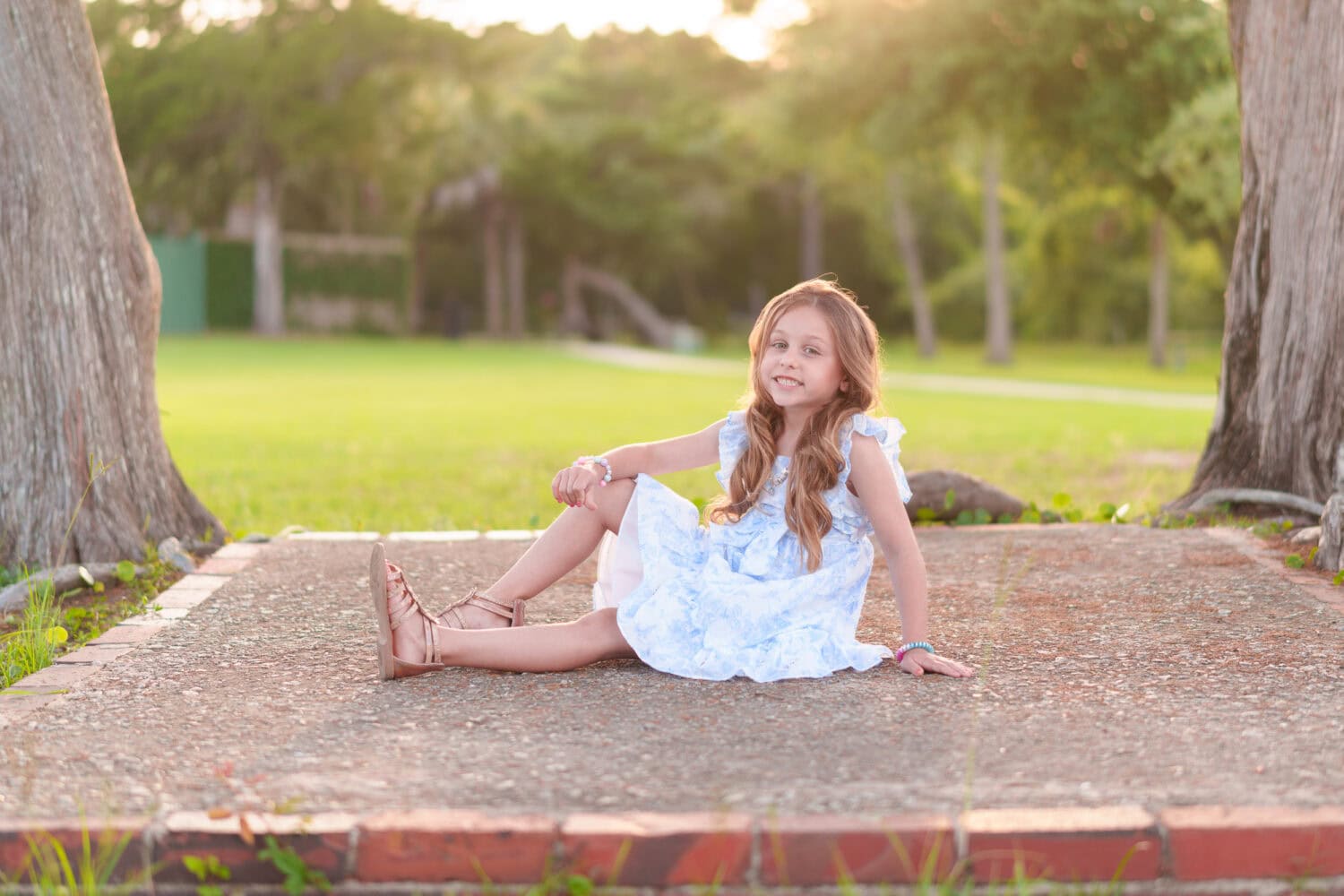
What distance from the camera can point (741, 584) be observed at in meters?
3.59

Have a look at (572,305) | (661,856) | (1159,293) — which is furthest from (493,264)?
(661,856)

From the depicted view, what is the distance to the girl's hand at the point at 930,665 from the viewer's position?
3494 millimetres

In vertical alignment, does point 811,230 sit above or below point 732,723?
above

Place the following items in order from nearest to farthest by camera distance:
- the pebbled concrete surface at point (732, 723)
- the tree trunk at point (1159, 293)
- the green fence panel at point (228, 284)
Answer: the pebbled concrete surface at point (732, 723) < the tree trunk at point (1159, 293) < the green fence panel at point (228, 284)

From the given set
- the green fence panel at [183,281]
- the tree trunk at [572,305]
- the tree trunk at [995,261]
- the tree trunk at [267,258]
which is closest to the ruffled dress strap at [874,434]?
the tree trunk at [995,261]

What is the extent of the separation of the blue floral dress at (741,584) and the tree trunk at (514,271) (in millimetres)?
35262

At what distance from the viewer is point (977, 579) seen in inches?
189

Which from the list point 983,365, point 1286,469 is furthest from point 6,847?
point 983,365

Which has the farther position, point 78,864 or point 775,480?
point 775,480

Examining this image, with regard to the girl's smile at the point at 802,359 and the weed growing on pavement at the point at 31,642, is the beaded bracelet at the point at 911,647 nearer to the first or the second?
the girl's smile at the point at 802,359

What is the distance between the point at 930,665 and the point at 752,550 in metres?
0.52

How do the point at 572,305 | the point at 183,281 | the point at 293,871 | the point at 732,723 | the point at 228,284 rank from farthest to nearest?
the point at 572,305
the point at 228,284
the point at 183,281
the point at 732,723
the point at 293,871

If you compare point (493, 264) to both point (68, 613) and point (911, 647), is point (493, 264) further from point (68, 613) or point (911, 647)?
point (911, 647)

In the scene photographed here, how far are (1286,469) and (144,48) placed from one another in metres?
31.0
